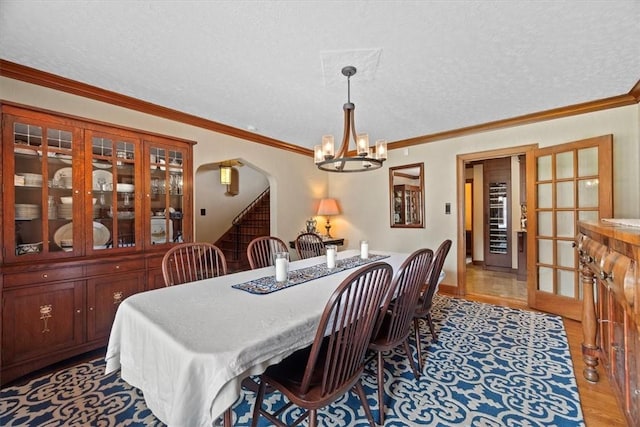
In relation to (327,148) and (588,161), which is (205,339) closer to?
(327,148)

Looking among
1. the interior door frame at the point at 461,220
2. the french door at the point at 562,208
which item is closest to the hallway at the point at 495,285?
the interior door frame at the point at 461,220

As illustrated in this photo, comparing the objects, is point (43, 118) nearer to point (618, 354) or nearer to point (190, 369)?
point (190, 369)

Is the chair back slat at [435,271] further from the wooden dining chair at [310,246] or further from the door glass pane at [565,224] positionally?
the door glass pane at [565,224]

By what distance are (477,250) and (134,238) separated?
6.29 metres

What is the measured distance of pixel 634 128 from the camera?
9.42 feet

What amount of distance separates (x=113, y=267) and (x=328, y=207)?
11.0ft

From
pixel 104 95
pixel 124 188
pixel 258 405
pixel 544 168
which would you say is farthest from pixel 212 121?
pixel 544 168

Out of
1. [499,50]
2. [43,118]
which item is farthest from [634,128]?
[43,118]

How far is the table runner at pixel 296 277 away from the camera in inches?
69.9

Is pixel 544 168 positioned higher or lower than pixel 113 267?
higher

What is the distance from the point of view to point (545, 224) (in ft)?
11.2

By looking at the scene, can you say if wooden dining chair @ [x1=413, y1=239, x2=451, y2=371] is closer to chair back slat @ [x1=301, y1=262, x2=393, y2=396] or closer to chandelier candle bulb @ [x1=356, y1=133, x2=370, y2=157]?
chair back slat @ [x1=301, y1=262, x2=393, y2=396]

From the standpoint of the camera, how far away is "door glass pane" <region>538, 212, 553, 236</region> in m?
3.35

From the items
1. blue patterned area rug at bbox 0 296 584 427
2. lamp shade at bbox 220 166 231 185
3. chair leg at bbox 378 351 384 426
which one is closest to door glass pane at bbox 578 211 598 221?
blue patterned area rug at bbox 0 296 584 427
